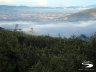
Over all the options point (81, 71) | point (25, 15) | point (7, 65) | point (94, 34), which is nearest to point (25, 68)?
point (7, 65)

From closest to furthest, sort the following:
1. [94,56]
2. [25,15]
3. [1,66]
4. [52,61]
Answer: [52,61]
[94,56]
[1,66]
[25,15]

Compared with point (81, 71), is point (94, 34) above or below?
above

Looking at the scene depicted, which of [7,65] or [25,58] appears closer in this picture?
[7,65]

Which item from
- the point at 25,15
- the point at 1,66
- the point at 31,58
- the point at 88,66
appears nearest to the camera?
the point at 88,66

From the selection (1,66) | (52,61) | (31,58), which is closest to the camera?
(52,61)

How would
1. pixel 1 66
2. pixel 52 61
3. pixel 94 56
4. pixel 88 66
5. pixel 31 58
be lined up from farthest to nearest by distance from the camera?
pixel 31 58
pixel 1 66
pixel 94 56
pixel 52 61
pixel 88 66

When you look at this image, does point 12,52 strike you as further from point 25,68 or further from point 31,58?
point 25,68

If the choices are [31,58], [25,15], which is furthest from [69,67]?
Answer: [25,15]

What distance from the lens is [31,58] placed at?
97.2 ft

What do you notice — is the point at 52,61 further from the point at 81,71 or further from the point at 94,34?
the point at 94,34

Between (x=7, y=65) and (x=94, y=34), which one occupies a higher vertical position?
(x=94, y=34)

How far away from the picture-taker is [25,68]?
88.4 ft

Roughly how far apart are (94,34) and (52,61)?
22.1 ft

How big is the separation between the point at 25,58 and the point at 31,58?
546mm
